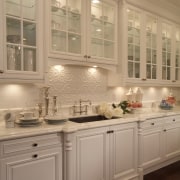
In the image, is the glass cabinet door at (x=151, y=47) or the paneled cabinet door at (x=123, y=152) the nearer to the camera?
the paneled cabinet door at (x=123, y=152)

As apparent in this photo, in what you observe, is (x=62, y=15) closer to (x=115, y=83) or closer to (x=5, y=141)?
(x=115, y=83)

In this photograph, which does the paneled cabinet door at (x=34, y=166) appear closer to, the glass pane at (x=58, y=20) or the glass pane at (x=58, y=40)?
the glass pane at (x=58, y=40)

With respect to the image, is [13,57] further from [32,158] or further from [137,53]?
[137,53]

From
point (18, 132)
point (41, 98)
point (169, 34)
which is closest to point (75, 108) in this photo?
point (41, 98)

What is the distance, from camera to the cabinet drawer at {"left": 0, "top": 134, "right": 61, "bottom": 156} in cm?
170

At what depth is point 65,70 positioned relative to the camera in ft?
8.98

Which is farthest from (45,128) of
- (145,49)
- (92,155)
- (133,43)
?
(145,49)

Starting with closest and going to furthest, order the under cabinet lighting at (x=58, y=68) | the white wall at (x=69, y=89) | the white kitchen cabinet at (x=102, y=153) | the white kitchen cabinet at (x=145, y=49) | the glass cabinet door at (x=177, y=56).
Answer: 1. the white kitchen cabinet at (x=102, y=153)
2. the white wall at (x=69, y=89)
3. the under cabinet lighting at (x=58, y=68)
4. the white kitchen cabinet at (x=145, y=49)
5. the glass cabinet door at (x=177, y=56)

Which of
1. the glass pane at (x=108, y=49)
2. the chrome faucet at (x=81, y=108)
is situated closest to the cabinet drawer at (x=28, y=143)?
the chrome faucet at (x=81, y=108)

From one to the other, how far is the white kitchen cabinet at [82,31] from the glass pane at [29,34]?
0.15 meters

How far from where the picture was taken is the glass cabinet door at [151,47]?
137 inches

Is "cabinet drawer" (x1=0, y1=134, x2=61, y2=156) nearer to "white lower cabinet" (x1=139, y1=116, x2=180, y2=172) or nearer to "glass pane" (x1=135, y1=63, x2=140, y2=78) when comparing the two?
"white lower cabinet" (x1=139, y1=116, x2=180, y2=172)

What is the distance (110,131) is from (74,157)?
0.54m

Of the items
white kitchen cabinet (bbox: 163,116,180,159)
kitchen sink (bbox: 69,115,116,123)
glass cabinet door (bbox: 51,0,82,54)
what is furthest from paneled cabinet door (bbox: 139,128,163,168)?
glass cabinet door (bbox: 51,0,82,54)
